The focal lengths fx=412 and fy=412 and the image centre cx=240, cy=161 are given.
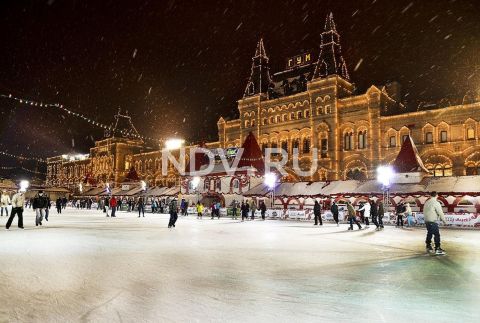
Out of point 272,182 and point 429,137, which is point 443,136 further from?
point 272,182

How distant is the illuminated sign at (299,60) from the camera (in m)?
50.2

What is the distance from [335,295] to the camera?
5234 millimetres

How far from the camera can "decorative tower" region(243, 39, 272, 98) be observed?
5031 centimetres

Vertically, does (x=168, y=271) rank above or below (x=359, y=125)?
below

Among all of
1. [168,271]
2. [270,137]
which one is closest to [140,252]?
[168,271]

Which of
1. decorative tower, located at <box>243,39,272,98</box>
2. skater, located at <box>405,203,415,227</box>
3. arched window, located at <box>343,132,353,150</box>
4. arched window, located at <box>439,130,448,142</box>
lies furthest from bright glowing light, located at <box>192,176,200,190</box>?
arched window, located at <box>439,130,448,142</box>

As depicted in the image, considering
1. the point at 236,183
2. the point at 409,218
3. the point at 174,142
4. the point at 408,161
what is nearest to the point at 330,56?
the point at 236,183

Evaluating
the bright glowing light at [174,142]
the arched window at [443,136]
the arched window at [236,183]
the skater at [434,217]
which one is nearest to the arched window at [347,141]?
the arched window at [443,136]

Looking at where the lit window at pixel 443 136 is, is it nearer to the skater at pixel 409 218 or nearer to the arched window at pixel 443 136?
the arched window at pixel 443 136

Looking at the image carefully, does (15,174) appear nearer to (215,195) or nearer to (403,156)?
(215,195)

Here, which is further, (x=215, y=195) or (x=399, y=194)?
(x=215, y=195)

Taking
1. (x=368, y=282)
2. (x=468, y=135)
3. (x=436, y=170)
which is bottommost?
(x=368, y=282)

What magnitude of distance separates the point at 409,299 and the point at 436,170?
108 ft

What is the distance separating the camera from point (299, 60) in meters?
51.4
